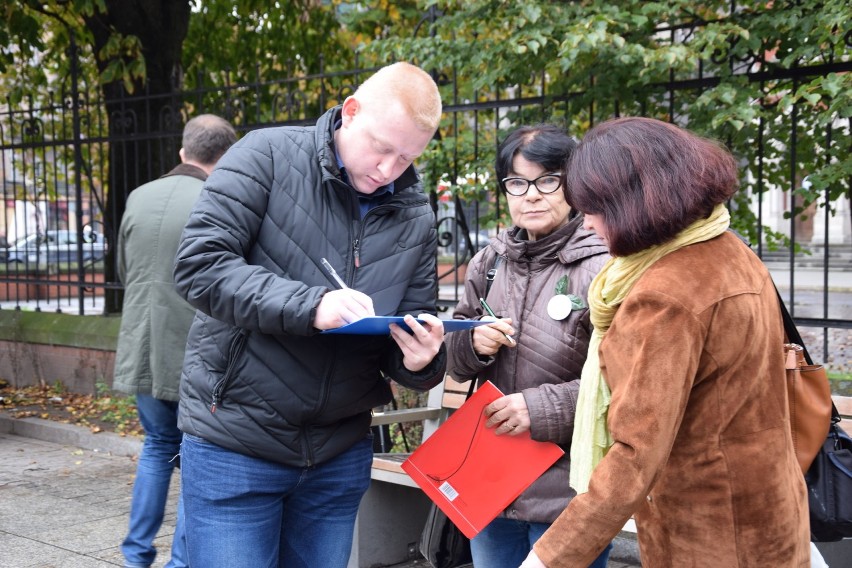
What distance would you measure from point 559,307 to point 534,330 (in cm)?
11

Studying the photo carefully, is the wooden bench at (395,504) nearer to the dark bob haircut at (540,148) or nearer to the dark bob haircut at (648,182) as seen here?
the dark bob haircut at (540,148)

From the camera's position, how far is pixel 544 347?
103 inches

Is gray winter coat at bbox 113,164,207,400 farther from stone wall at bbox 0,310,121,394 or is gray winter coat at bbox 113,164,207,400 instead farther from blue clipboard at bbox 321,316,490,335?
stone wall at bbox 0,310,121,394

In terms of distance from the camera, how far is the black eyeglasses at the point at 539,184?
2.72m

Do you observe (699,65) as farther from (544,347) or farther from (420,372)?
(420,372)

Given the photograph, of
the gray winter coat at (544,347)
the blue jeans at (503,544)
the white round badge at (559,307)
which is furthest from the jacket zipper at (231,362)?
the blue jeans at (503,544)

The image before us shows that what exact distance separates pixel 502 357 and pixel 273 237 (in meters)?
0.81

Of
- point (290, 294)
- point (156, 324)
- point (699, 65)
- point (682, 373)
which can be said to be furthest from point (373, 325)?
point (699, 65)

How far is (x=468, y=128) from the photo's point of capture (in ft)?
22.6

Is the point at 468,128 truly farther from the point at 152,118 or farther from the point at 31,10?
the point at 31,10

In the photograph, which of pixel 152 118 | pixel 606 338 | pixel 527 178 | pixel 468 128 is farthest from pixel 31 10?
pixel 606 338

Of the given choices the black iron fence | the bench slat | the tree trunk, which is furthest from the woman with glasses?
the tree trunk

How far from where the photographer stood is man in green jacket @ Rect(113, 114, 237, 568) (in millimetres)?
4121

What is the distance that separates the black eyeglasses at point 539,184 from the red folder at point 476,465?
0.55 m
